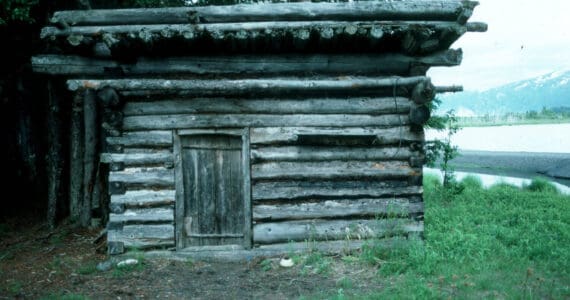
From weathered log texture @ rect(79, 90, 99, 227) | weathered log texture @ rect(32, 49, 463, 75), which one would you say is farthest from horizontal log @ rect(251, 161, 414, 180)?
weathered log texture @ rect(79, 90, 99, 227)

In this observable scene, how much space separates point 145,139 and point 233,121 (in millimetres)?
1363

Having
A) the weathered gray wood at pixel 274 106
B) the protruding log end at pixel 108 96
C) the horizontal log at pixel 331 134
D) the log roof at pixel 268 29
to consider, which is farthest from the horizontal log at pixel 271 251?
the log roof at pixel 268 29

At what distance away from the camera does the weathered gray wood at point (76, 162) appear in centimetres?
907

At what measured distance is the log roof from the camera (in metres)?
5.81

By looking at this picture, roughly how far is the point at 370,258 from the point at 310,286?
110cm

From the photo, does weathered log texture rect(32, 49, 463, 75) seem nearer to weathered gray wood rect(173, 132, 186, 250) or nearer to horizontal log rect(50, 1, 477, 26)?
horizontal log rect(50, 1, 477, 26)

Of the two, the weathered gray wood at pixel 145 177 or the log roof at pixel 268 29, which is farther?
the weathered gray wood at pixel 145 177

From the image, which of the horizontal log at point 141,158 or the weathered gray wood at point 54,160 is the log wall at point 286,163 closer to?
the horizontal log at point 141,158

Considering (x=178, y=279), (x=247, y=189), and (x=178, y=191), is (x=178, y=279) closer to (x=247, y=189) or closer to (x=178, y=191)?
(x=178, y=191)

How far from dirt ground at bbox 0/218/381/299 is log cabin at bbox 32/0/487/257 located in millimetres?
405

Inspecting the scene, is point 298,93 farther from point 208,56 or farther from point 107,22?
point 107,22

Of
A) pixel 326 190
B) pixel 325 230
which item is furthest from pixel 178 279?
pixel 326 190

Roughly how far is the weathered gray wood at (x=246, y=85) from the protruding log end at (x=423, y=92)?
67mm

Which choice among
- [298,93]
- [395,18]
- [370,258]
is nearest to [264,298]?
[370,258]
